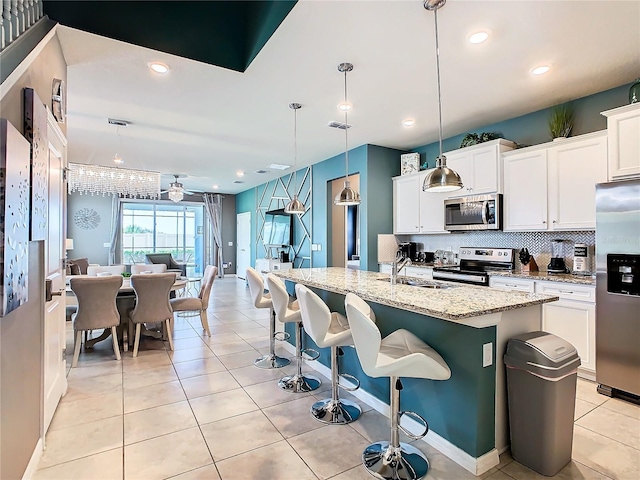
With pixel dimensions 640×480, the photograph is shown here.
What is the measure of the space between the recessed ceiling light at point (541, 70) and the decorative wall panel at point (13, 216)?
362 centimetres

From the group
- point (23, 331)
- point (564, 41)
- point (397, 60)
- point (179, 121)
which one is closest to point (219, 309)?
point (179, 121)

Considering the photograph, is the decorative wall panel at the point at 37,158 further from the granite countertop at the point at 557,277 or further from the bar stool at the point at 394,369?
the granite countertop at the point at 557,277

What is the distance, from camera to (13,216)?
4.66 feet

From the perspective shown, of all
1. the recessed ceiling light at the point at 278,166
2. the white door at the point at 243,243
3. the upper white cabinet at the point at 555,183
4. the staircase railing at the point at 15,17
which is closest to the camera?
the staircase railing at the point at 15,17

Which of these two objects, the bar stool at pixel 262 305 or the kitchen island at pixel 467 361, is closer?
the kitchen island at pixel 467 361

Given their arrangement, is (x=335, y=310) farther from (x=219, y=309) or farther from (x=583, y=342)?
(x=219, y=309)

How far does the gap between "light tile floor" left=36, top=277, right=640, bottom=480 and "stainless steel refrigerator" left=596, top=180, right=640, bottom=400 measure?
0.23m

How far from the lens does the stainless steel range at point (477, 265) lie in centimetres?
392

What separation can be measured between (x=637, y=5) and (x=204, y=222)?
10479 mm

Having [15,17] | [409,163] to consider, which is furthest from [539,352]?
[409,163]

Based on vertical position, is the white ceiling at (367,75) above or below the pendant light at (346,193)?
above

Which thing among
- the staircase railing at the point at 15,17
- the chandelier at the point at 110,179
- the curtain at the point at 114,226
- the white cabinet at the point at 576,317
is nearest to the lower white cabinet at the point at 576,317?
the white cabinet at the point at 576,317

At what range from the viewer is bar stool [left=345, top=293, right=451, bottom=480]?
1.75 m

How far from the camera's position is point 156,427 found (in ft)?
7.70
